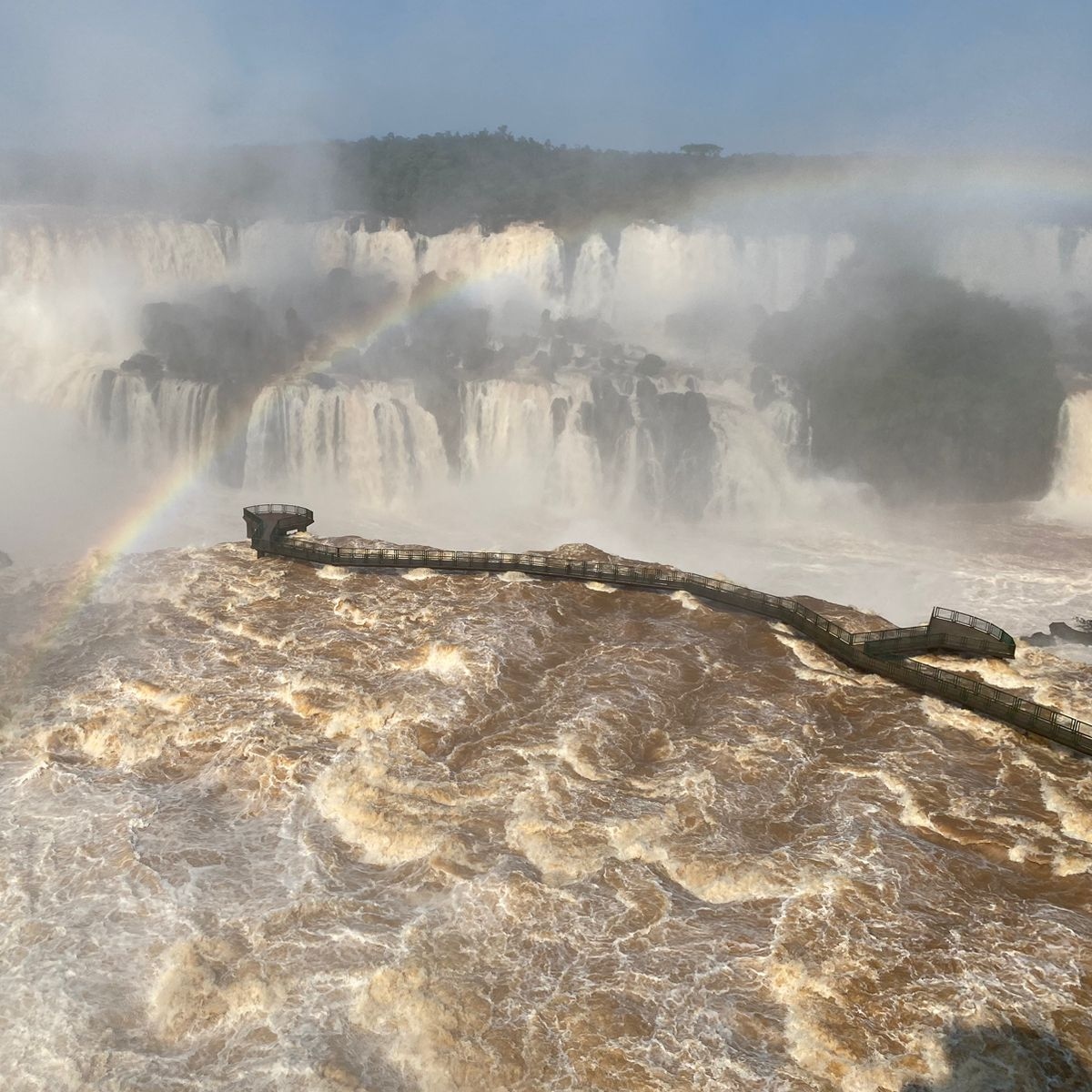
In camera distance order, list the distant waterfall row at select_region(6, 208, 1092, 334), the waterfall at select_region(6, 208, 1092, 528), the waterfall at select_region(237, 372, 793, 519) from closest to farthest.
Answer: the waterfall at select_region(6, 208, 1092, 528), the waterfall at select_region(237, 372, 793, 519), the distant waterfall row at select_region(6, 208, 1092, 334)

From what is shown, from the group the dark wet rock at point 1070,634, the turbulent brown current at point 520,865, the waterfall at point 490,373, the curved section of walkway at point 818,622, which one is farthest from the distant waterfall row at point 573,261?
the turbulent brown current at point 520,865

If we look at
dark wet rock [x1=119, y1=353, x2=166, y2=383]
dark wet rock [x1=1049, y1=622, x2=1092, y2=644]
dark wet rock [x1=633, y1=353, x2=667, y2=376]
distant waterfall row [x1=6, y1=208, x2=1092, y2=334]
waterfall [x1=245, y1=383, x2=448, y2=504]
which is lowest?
dark wet rock [x1=1049, y1=622, x2=1092, y2=644]

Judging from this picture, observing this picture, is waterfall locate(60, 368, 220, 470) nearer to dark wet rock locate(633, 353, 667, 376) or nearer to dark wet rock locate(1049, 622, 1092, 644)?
dark wet rock locate(633, 353, 667, 376)

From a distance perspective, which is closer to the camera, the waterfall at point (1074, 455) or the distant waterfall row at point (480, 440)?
the distant waterfall row at point (480, 440)

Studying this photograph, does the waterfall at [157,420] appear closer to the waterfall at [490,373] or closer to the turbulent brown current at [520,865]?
the waterfall at [490,373]

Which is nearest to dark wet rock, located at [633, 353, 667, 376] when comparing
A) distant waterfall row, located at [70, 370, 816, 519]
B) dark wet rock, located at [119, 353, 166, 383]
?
distant waterfall row, located at [70, 370, 816, 519]

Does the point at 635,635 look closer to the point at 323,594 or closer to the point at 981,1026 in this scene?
the point at 323,594

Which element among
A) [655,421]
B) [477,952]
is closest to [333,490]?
[655,421]
